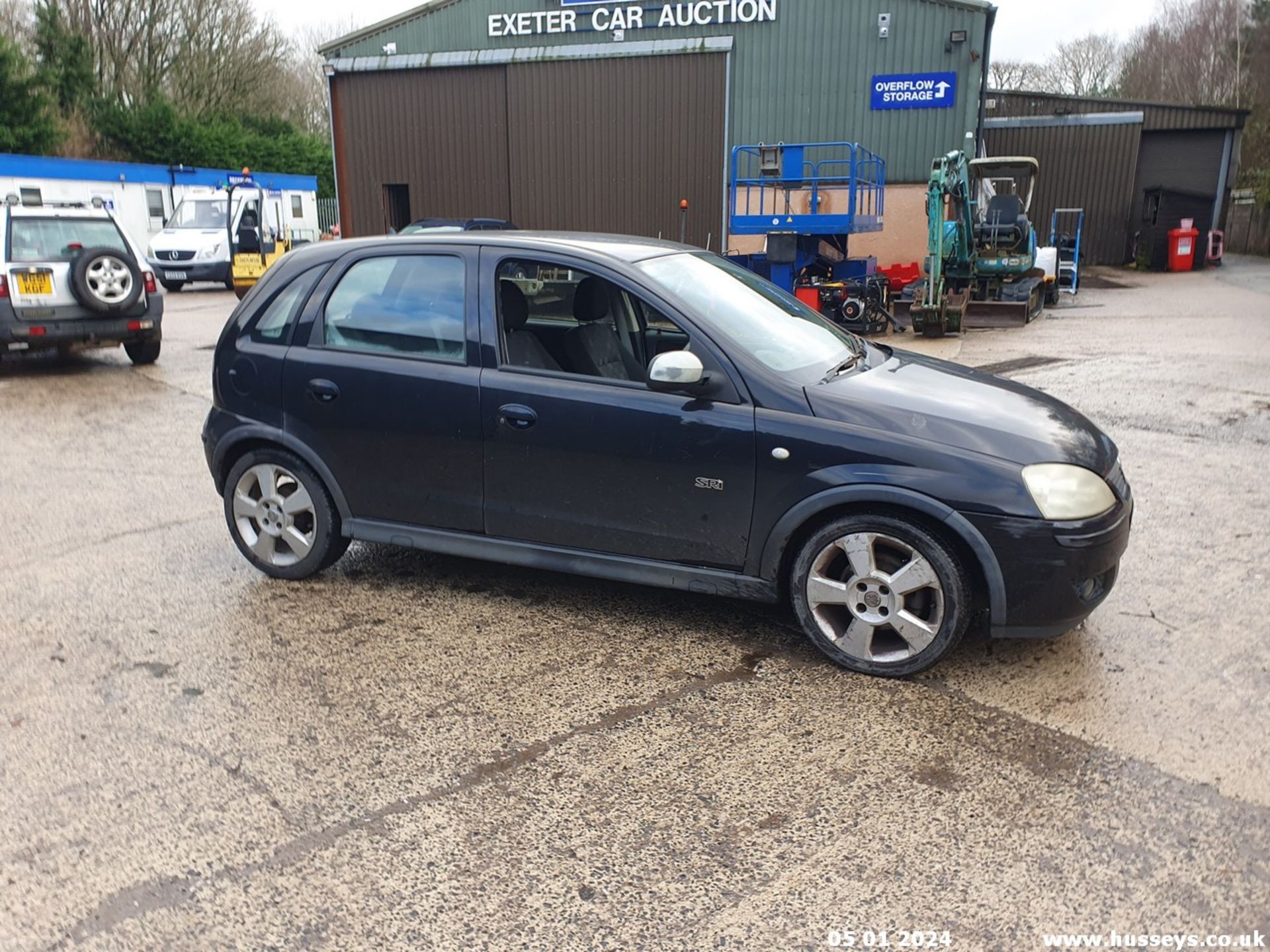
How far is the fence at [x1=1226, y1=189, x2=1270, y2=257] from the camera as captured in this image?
35.3m

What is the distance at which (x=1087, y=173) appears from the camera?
29500 millimetres

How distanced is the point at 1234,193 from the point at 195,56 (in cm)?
4047

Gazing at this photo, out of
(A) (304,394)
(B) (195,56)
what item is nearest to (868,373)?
(A) (304,394)

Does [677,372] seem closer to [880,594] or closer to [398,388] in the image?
[880,594]

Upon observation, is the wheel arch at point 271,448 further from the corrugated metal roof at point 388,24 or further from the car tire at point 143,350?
the corrugated metal roof at point 388,24

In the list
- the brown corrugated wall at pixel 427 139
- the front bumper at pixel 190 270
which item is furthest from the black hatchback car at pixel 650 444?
the front bumper at pixel 190 270

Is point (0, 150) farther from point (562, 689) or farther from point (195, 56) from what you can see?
point (562, 689)

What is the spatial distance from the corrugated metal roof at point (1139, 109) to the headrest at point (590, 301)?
28432 millimetres

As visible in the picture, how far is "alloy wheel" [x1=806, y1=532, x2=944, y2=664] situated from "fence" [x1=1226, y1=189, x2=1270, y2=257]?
37159 mm

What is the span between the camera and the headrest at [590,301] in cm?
455

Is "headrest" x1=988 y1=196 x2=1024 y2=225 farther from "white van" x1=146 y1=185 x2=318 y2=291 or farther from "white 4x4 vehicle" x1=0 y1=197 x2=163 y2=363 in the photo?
"white van" x1=146 y1=185 x2=318 y2=291

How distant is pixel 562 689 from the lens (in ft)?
12.5

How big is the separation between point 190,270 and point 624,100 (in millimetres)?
10429
